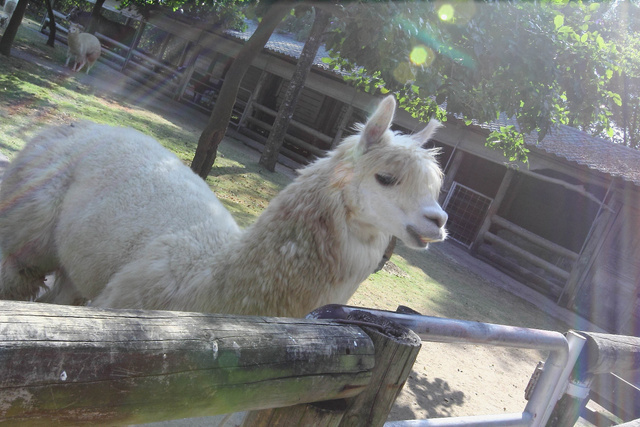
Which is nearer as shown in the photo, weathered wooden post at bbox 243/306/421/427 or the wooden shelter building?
weathered wooden post at bbox 243/306/421/427

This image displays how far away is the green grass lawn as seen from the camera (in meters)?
7.17

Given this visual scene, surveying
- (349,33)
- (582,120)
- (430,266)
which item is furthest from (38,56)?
(582,120)

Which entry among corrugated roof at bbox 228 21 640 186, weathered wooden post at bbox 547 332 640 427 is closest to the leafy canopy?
weathered wooden post at bbox 547 332 640 427

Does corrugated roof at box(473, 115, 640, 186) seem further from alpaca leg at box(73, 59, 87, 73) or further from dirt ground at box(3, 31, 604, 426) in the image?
alpaca leg at box(73, 59, 87, 73)

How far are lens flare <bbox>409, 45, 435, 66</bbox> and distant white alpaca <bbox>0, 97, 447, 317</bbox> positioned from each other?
1.97 meters

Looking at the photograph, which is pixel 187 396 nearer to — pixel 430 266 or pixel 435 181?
pixel 435 181

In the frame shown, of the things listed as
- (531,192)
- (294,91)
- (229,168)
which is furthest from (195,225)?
(531,192)

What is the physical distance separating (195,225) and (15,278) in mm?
1187

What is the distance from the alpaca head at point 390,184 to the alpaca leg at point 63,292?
1929 mm

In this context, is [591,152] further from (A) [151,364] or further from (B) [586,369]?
(A) [151,364]

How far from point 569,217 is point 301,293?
14.9 meters

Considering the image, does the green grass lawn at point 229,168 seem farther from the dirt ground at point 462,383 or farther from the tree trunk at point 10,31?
the dirt ground at point 462,383

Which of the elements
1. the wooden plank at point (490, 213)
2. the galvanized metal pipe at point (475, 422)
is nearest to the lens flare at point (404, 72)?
the galvanized metal pipe at point (475, 422)

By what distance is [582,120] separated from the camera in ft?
18.8
